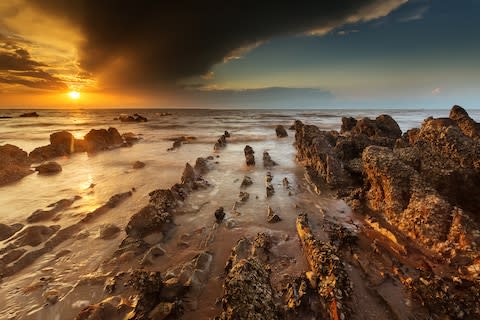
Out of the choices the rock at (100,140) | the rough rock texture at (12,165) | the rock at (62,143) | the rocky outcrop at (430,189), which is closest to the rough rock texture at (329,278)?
the rocky outcrop at (430,189)

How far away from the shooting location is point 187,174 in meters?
9.20

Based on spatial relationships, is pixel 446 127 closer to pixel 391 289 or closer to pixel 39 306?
pixel 391 289

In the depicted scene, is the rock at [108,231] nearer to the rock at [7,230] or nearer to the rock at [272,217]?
the rock at [7,230]

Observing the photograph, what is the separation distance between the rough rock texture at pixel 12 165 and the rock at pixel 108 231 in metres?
6.44

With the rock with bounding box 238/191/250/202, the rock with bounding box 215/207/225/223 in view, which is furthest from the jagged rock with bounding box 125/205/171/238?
the rock with bounding box 238/191/250/202

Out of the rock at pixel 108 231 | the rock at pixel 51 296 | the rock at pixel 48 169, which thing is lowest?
the rock at pixel 51 296

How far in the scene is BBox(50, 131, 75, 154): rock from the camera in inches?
582

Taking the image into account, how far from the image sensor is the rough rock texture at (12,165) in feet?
31.0

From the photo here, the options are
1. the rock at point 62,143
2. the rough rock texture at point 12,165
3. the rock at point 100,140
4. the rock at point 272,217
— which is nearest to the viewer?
the rock at point 272,217

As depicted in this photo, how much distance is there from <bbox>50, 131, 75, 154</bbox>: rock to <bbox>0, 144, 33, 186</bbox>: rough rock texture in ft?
10.0

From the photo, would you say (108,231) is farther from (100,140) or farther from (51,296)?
(100,140)

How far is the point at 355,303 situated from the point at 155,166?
10.3 m

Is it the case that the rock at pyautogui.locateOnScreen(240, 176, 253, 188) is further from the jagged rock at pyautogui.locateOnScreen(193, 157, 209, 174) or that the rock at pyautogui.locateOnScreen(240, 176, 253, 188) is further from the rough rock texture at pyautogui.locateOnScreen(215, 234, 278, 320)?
the rough rock texture at pyautogui.locateOnScreen(215, 234, 278, 320)

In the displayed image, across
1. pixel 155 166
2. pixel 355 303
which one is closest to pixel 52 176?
pixel 155 166
